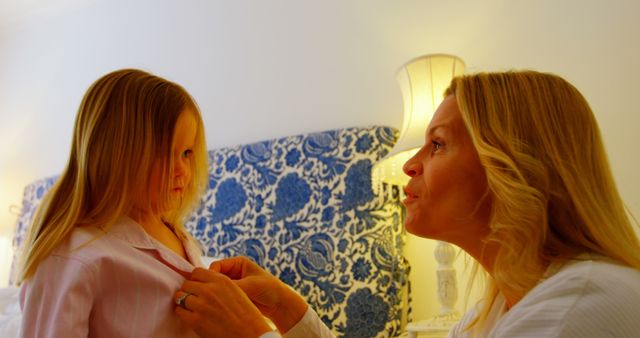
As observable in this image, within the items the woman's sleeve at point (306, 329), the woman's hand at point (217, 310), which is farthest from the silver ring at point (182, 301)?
the woman's sleeve at point (306, 329)

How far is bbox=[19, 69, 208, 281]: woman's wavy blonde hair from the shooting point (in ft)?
2.73

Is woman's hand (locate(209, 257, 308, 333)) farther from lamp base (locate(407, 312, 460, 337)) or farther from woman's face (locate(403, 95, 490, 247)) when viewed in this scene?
lamp base (locate(407, 312, 460, 337))

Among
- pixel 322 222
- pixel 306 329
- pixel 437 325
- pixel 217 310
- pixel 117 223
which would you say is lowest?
pixel 437 325

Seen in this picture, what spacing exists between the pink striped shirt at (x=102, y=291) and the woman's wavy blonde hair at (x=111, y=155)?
4 centimetres

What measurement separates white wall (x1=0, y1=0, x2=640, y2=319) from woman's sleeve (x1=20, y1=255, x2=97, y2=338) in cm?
135

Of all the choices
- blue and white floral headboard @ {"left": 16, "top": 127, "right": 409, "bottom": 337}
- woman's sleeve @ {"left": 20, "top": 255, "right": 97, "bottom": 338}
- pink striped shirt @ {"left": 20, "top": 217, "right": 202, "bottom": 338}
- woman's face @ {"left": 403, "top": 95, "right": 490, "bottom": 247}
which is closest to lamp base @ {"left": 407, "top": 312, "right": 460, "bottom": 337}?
blue and white floral headboard @ {"left": 16, "top": 127, "right": 409, "bottom": 337}

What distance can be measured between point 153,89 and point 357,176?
3.59ft

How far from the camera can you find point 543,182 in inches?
27.8

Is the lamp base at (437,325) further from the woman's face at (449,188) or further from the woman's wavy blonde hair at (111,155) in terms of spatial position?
the woman's wavy blonde hair at (111,155)

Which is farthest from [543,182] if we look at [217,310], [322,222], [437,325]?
[322,222]

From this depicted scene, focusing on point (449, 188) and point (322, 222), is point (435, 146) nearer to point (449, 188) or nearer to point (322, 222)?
point (449, 188)

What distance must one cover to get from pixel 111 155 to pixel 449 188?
55 centimetres

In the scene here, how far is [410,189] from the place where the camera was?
34.6 inches

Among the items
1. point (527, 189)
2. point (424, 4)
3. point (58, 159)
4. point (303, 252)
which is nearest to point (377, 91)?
point (424, 4)
